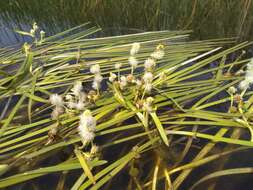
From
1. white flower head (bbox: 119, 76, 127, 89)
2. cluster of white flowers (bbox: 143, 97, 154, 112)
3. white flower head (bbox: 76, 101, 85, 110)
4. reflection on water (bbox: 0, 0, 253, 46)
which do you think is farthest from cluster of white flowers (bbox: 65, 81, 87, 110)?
reflection on water (bbox: 0, 0, 253, 46)

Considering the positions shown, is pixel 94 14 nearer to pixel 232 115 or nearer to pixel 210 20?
pixel 210 20

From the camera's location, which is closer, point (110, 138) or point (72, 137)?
point (72, 137)

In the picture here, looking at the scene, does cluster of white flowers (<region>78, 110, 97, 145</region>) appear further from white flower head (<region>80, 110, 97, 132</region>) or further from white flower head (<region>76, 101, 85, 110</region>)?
white flower head (<region>76, 101, 85, 110</region>)

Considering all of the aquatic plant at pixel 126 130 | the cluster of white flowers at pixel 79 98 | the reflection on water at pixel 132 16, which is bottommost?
the aquatic plant at pixel 126 130

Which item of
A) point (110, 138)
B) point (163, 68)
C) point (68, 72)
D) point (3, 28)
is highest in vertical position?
point (3, 28)

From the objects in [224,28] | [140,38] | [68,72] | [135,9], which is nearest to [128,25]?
[135,9]

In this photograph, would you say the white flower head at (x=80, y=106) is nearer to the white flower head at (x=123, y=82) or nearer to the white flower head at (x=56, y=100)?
the white flower head at (x=56, y=100)

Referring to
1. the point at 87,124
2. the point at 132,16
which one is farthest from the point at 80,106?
the point at 132,16

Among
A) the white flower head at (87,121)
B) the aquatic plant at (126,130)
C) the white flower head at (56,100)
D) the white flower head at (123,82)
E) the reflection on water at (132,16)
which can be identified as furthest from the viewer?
the reflection on water at (132,16)

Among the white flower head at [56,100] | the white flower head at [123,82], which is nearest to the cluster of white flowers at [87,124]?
the white flower head at [56,100]
